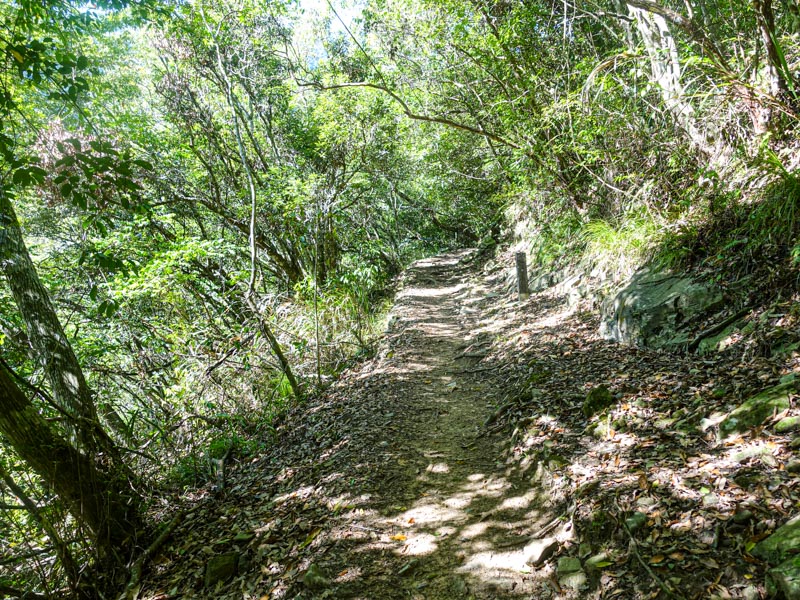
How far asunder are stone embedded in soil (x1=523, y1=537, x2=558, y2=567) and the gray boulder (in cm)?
258

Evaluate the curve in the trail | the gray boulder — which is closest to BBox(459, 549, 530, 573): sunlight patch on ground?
the curve in the trail

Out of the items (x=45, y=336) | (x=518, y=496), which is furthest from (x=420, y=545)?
(x=45, y=336)

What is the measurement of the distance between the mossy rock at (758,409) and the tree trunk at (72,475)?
448cm

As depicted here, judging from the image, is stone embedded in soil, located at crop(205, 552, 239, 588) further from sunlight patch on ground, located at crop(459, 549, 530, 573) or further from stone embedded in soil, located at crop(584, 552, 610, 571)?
stone embedded in soil, located at crop(584, 552, 610, 571)

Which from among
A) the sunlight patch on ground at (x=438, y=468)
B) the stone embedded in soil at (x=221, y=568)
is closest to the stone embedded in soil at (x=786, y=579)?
the sunlight patch on ground at (x=438, y=468)

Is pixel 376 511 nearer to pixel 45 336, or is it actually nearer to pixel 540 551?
pixel 540 551

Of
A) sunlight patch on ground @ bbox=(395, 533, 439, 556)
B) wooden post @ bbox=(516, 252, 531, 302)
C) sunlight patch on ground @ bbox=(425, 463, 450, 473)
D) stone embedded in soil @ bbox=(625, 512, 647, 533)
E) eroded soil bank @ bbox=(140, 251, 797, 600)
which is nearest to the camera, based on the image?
eroded soil bank @ bbox=(140, 251, 797, 600)

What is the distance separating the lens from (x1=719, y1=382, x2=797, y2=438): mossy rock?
2.78 meters

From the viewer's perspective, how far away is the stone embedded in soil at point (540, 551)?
2.72 metres

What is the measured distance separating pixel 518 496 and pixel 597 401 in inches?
44.4

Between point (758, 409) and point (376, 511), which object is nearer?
point (758, 409)

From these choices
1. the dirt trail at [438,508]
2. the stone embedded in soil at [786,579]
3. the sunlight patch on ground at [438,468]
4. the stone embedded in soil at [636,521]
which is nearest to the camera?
the stone embedded in soil at [786,579]

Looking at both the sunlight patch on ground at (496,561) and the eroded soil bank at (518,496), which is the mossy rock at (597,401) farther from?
the sunlight patch on ground at (496,561)

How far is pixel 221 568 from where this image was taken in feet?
10.6
